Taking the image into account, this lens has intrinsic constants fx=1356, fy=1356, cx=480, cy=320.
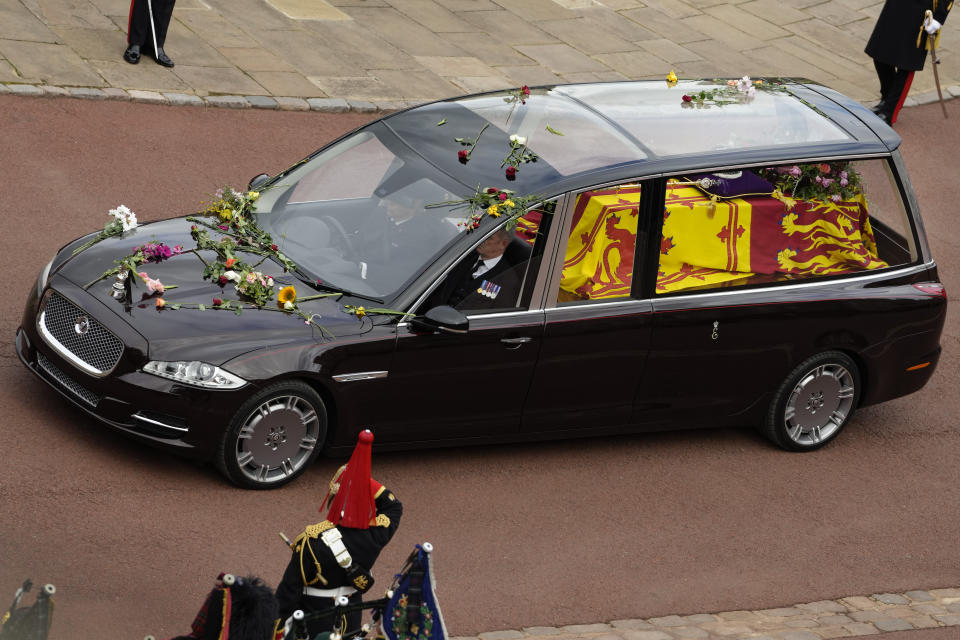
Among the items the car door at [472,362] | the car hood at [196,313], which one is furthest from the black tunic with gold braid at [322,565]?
the car door at [472,362]

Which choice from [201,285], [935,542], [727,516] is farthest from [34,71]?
[935,542]

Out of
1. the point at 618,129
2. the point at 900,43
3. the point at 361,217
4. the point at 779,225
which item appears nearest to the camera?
the point at 361,217

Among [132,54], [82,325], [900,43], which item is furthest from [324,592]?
[900,43]

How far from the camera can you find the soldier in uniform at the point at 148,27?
13391 millimetres

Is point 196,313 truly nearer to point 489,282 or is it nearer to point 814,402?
point 489,282

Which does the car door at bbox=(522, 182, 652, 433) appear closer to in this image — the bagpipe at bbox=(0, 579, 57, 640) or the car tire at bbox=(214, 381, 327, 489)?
the car tire at bbox=(214, 381, 327, 489)

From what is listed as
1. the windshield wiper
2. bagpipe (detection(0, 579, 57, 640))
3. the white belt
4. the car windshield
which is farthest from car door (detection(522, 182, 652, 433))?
bagpipe (detection(0, 579, 57, 640))

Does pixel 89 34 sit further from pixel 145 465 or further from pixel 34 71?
pixel 145 465

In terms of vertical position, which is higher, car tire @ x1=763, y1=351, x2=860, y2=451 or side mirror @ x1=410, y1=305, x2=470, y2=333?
side mirror @ x1=410, y1=305, x2=470, y2=333

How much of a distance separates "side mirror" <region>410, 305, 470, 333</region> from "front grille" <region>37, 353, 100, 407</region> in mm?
1735

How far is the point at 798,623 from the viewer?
23.6ft

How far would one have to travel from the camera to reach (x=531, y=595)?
278 inches

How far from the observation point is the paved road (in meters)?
6.76

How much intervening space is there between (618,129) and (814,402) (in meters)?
2.27
